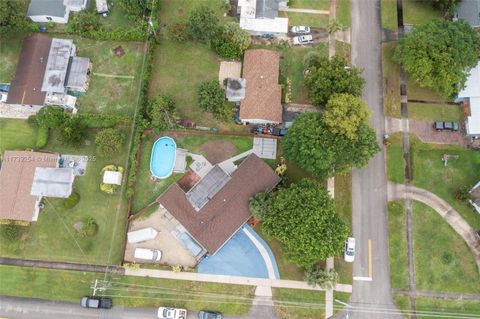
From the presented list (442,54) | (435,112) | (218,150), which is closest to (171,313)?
(218,150)

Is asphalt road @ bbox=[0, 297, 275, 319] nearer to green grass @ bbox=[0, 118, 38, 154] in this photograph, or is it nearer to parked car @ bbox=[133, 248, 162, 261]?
parked car @ bbox=[133, 248, 162, 261]

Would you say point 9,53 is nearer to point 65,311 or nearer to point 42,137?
point 42,137

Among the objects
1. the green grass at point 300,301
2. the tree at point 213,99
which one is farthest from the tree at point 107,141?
the green grass at point 300,301

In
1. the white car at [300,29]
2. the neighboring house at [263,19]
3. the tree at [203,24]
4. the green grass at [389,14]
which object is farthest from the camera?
the green grass at [389,14]

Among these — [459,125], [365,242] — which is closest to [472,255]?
[365,242]

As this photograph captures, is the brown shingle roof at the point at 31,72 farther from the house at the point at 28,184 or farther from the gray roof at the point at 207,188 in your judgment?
the gray roof at the point at 207,188

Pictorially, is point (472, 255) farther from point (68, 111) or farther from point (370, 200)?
point (68, 111)
